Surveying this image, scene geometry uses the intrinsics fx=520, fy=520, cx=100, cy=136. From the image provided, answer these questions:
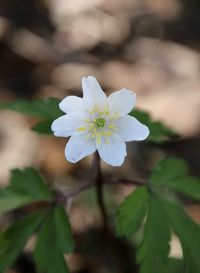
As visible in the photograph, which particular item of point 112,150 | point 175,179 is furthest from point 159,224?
point 112,150

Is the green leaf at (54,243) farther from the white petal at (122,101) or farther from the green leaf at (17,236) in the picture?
the white petal at (122,101)

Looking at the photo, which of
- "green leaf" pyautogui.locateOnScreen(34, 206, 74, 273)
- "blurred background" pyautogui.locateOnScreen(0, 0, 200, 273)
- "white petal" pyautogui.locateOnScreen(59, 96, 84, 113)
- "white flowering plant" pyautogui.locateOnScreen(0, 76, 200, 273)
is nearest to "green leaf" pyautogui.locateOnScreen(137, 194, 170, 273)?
"white flowering plant" pyautogui.locateOnScreen(0, 76, 200, 273)

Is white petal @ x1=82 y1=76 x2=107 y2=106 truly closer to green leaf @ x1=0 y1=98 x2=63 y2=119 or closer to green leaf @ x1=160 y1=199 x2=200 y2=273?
green leaf @ x1=0 y1=98 x2=63 y2=119

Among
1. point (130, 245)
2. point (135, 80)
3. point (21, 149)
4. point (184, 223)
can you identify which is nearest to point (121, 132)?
point (184, 223)

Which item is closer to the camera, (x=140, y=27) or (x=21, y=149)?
(x=21, y=149)

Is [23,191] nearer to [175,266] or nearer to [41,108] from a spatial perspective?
[41,108]

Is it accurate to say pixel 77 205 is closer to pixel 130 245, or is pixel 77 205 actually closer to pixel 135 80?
pixel 130 245
